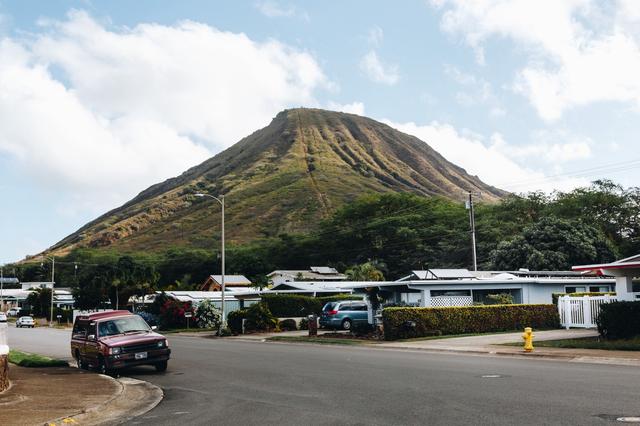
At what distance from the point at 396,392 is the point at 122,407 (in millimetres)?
5241

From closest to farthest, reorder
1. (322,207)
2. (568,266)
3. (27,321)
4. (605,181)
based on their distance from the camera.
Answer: (568,266) < (27,321) < (605,181) < (322,207)

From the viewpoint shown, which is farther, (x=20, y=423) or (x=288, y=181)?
(x=288, y=181)

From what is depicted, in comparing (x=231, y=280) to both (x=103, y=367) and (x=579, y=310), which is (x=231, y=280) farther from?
(x=103, y=367)

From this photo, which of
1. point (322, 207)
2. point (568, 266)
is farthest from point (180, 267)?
point (568, 266)

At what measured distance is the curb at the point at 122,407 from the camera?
1109 cm

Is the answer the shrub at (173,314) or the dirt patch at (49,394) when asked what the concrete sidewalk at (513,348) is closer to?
the dirt patch at (49,394)

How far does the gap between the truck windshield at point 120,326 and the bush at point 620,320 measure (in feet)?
50.4

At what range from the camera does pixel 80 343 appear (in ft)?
66.7

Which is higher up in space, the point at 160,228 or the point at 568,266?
the point at 160,228

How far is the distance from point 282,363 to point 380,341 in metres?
10.1

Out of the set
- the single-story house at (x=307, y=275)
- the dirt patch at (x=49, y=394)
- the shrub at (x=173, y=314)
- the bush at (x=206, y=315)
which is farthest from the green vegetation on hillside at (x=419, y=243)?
the dirt patch at (x=49, y=394)

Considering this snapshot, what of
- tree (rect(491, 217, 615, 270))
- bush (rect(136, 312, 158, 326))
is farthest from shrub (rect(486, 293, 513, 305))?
bush (rect(136, 312, 158, 326))

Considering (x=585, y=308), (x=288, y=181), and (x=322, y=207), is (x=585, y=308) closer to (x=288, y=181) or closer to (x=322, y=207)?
(x=322, y=207)

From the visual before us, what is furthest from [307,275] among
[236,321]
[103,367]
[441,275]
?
[103,367]
